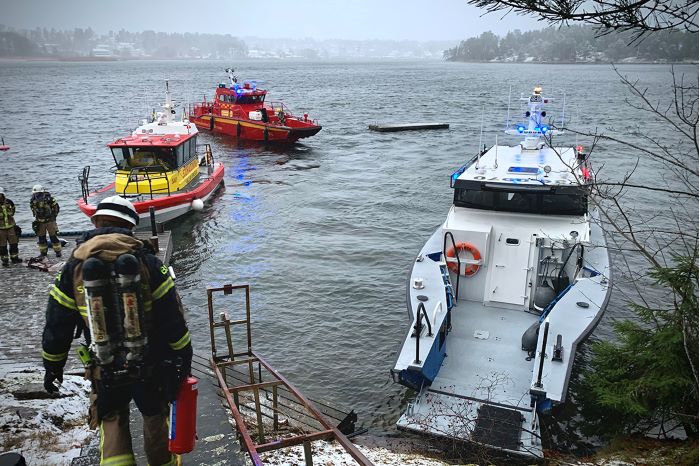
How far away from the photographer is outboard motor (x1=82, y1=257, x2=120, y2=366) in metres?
3.82

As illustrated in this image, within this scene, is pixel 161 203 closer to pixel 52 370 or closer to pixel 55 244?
pixel 55 244

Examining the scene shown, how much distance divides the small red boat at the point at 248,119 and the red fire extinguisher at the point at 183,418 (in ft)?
108

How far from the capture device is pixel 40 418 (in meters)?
6.68

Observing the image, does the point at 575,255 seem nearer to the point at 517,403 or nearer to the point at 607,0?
the point at 517,403

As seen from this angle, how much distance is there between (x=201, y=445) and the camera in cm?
569

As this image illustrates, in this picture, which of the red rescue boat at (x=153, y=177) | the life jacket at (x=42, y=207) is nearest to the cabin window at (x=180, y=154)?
the red rescue boat at (x=153, y=177)

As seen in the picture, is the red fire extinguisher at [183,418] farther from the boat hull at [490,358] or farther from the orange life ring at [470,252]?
the orange life ring at [470,252]

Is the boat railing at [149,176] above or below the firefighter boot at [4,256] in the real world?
above

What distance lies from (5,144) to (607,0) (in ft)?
143

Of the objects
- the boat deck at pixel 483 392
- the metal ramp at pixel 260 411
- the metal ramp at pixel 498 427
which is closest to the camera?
the metal ramp at pixel 260 411

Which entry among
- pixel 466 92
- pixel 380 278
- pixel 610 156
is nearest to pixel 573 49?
pixel 466 92

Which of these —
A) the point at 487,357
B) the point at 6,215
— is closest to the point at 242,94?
the point at 6,215

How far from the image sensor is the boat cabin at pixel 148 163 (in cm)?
1927

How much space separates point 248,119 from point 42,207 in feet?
87.0
